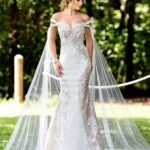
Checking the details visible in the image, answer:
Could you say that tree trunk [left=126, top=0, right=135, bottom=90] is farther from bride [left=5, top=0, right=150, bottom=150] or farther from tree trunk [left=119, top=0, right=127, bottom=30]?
bride [left=5, top=0, right=150, bottom=150]

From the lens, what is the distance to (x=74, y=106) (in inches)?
258

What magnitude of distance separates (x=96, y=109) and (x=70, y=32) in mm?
1496

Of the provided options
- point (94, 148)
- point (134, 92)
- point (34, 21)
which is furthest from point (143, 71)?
point (94, 148)

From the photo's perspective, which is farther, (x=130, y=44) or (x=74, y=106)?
(x=130, y=44)

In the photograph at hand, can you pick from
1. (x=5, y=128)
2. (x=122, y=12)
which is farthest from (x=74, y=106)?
(x=122, y=12)

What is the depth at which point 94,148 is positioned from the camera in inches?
259

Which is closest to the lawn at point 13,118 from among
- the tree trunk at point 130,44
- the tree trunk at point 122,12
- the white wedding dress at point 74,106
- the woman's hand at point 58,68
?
the white wedding dress at point 74,106

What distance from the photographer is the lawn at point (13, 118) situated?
30.1ft

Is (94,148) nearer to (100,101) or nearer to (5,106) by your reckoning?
(100,101)

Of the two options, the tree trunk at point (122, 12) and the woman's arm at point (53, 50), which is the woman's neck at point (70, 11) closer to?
the woman's arm at point (53, 50)

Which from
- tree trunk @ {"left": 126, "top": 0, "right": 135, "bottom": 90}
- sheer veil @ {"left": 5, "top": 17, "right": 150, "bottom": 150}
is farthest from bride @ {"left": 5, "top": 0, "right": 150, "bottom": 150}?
tree trunk @ {"left": 126, "top": 0, "right": 135, "bottom": 90}

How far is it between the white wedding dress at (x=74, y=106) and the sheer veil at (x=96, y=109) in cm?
31

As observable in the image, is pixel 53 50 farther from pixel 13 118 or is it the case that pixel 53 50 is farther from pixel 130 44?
pixel 130 44

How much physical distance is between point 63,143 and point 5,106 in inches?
263
